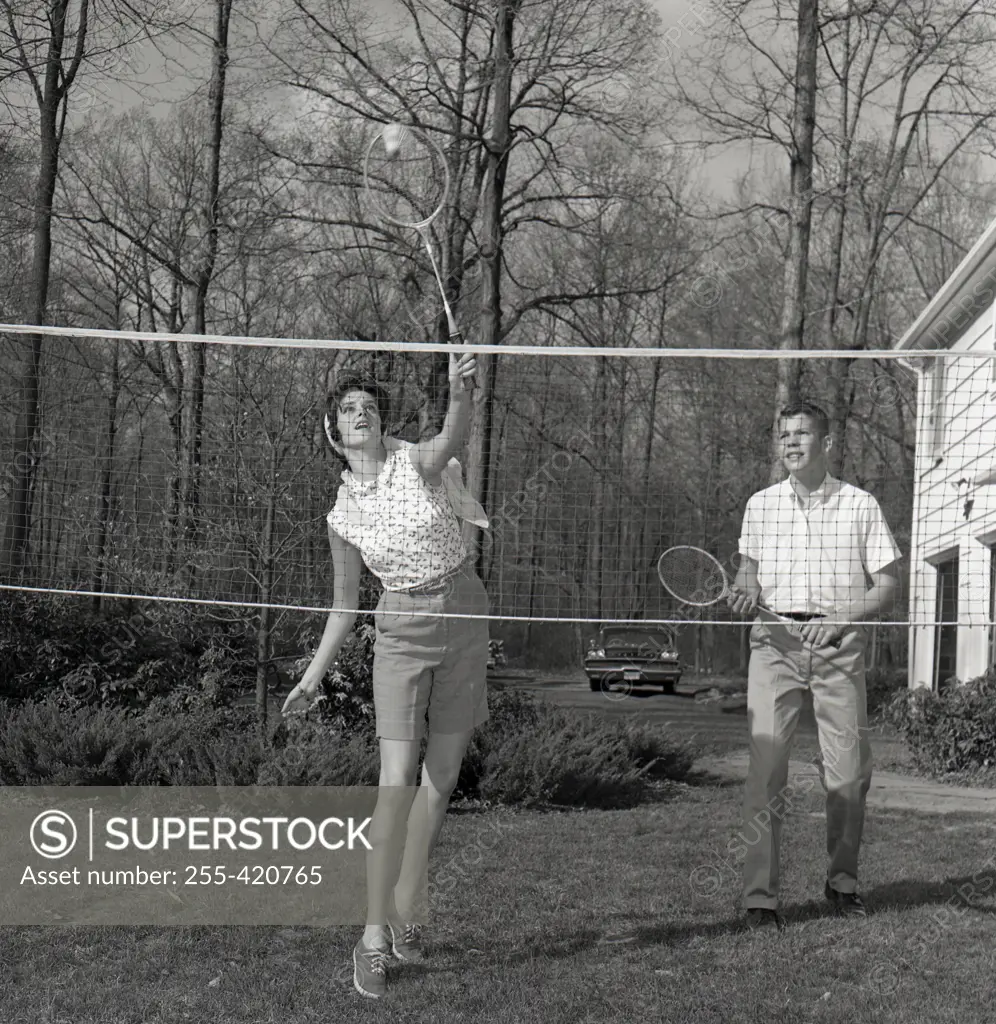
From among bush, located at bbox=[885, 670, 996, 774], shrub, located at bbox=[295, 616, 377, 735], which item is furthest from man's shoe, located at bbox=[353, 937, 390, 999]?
bush, located at bbox=[885, 670, 996, 774]

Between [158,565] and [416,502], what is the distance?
17.1ft

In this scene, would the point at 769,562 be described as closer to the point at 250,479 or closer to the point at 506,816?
the point at 506,816

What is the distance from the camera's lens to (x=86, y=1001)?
13.5ft

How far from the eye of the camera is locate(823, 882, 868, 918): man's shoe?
5.34 meters

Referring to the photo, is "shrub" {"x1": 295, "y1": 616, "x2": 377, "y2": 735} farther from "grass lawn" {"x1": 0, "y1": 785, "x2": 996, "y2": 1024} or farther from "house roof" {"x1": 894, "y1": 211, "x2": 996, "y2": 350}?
"house roof" {"x1": 894, "y1": 211, "x2": 996, "y2": 350}

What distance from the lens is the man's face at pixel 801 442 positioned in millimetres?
5277

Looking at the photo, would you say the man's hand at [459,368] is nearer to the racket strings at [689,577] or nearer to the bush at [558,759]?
the racket strings at [689,577]

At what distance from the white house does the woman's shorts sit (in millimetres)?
8111

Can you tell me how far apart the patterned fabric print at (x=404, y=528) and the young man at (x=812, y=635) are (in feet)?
4.36

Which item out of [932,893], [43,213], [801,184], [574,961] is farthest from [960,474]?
[574,961]

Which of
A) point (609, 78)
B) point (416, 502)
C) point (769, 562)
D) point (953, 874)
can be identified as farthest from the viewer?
point (609, 78)

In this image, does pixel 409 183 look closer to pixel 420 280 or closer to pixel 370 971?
pixel 420 280

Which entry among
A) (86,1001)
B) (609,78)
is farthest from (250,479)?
(609,78)

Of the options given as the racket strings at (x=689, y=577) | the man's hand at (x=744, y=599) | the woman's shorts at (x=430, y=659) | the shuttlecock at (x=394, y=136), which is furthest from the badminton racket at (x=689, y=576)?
the shuttlecock at (x=394, y=136)
